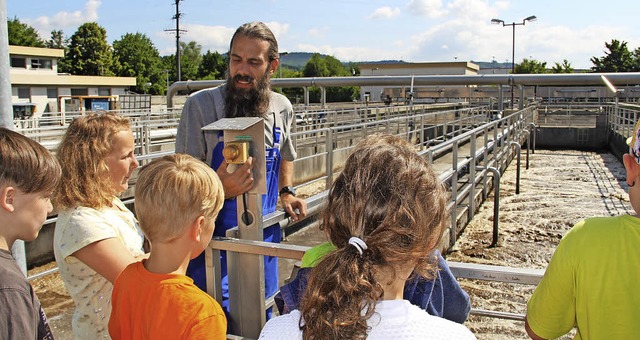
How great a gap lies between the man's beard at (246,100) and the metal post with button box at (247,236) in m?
0.52

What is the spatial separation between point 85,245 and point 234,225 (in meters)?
0.68

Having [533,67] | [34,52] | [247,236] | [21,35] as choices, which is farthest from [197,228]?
[21,35]

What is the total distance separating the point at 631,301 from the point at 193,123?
1793mm

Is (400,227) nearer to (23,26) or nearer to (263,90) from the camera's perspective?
(263,90)

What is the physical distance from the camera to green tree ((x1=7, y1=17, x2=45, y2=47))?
67250mm

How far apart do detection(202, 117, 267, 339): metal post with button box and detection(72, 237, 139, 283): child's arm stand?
315 mm

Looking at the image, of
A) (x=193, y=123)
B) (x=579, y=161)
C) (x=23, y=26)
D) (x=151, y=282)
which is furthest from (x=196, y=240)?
(x=23, y=26)

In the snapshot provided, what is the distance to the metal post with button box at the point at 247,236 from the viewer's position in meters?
1.94

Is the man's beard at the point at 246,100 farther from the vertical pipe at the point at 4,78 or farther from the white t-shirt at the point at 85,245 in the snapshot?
the vertical pipe at the point at 4,78

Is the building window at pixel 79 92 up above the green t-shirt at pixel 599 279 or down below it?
above

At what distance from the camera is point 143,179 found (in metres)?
1.62

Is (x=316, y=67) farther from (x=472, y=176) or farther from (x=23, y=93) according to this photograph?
(x=472, y=176)

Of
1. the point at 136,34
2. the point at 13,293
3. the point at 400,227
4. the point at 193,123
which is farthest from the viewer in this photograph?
the point at 136,34

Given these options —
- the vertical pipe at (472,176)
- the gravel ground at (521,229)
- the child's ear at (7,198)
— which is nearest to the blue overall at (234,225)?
the child's ear at (7,198)
